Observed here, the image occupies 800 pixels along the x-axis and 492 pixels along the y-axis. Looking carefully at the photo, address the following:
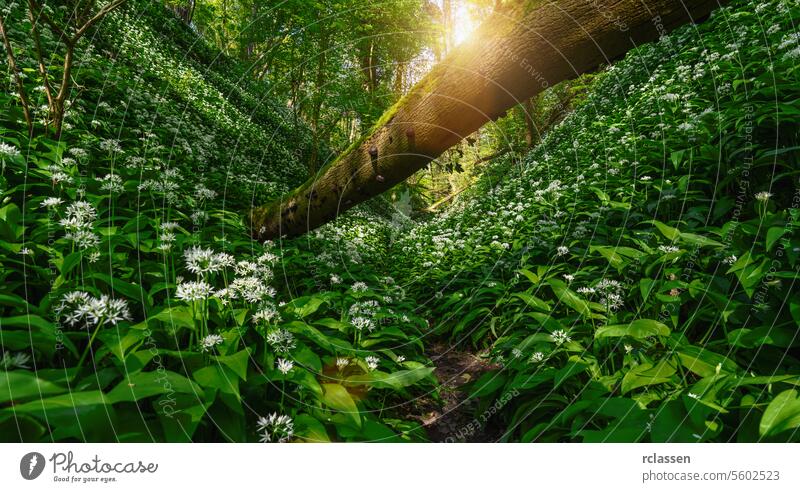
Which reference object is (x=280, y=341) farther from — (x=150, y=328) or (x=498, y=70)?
(x=498, y=70)

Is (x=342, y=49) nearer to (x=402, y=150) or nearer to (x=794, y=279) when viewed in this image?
(x=402, y=150)

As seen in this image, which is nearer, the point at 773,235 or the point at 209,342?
the point at 209,342

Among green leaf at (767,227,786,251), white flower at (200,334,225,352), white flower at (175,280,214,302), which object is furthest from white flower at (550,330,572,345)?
white flower at (175,280,214,302)

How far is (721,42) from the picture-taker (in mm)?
4645

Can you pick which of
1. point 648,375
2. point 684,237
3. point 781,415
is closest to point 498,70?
point 684,237

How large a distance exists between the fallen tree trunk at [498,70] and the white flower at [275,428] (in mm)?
2554

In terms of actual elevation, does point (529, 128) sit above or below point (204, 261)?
above

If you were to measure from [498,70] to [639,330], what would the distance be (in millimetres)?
2086

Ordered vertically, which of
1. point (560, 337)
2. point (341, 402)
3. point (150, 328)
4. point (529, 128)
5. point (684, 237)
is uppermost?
point (529, 128)

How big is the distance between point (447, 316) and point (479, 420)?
1.71 meters

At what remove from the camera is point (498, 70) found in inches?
104

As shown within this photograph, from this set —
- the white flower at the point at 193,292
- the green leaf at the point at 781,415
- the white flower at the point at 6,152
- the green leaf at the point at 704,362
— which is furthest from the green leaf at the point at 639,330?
the white flower at the point at 6,152

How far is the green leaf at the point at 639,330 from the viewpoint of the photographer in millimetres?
1841
